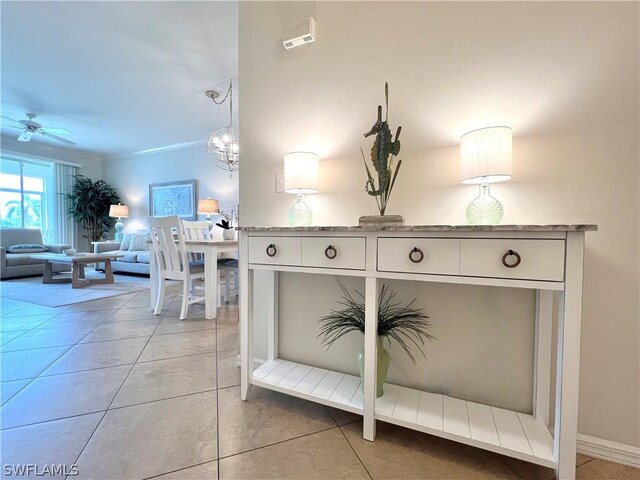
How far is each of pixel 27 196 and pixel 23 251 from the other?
158 centimetres

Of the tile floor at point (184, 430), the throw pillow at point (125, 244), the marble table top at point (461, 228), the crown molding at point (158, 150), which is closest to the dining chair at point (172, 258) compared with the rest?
the tile floor at point (184, 430)

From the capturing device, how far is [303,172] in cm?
135

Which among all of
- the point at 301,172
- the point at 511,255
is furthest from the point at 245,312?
the point at 511,255

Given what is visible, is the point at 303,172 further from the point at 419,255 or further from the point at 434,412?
the point at 434,412

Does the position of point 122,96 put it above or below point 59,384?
above

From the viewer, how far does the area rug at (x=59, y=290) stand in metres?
3.22

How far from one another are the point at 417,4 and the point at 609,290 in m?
1.39

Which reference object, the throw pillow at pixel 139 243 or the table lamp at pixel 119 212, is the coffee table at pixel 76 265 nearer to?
the throw pillow at pixel 139 243

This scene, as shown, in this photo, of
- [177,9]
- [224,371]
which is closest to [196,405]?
[224,371]

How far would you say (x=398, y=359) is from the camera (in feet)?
4.38

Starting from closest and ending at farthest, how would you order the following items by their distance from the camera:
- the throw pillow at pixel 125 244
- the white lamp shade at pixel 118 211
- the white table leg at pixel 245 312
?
the white table leg at pixel 245 312
the throw pillow at pixel 125 244
the white lamp shade at pixel 118 211

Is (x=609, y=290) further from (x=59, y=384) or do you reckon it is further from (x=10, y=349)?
(x=10, y=349)

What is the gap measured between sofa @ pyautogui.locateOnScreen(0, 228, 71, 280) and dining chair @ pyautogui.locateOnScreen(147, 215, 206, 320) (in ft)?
10.9

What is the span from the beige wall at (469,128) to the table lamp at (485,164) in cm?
13
